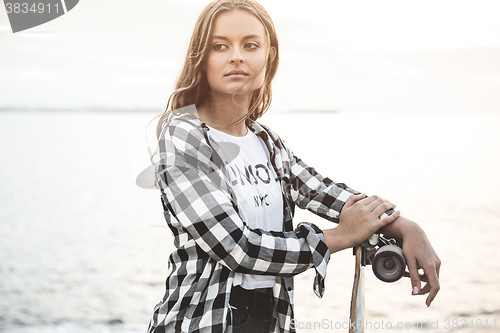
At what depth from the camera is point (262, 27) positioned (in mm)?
1358

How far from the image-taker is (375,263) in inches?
49.8

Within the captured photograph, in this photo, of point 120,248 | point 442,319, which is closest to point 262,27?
point 442,319

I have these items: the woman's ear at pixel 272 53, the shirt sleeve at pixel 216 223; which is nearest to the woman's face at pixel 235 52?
the woman's ear at pixel 272 53

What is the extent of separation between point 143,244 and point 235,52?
5.82m

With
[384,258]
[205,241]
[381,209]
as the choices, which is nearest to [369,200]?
[381,209]

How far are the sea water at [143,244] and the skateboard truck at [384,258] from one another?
0.73m

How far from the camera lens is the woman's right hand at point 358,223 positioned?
1.23 meters

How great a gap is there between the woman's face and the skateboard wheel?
24.0 inches

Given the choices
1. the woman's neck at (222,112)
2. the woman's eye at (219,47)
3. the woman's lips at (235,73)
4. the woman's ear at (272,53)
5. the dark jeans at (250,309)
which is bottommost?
the dark jeans at (250,309)

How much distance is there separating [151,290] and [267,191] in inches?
167

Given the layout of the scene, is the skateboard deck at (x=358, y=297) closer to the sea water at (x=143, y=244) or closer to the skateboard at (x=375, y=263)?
the skateboard at (x=375, y=263)

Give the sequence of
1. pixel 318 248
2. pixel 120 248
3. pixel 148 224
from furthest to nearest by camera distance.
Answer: pixel 148 224 → pixel 120 248 → pixel 318 248

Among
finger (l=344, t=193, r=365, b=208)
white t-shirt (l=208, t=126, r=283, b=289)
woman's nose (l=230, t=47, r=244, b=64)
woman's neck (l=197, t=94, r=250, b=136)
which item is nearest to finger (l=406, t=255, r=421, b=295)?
finger (l=344, t=193, r=365, b=208)

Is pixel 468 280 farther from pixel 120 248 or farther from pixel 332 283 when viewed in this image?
pixel 120 248
